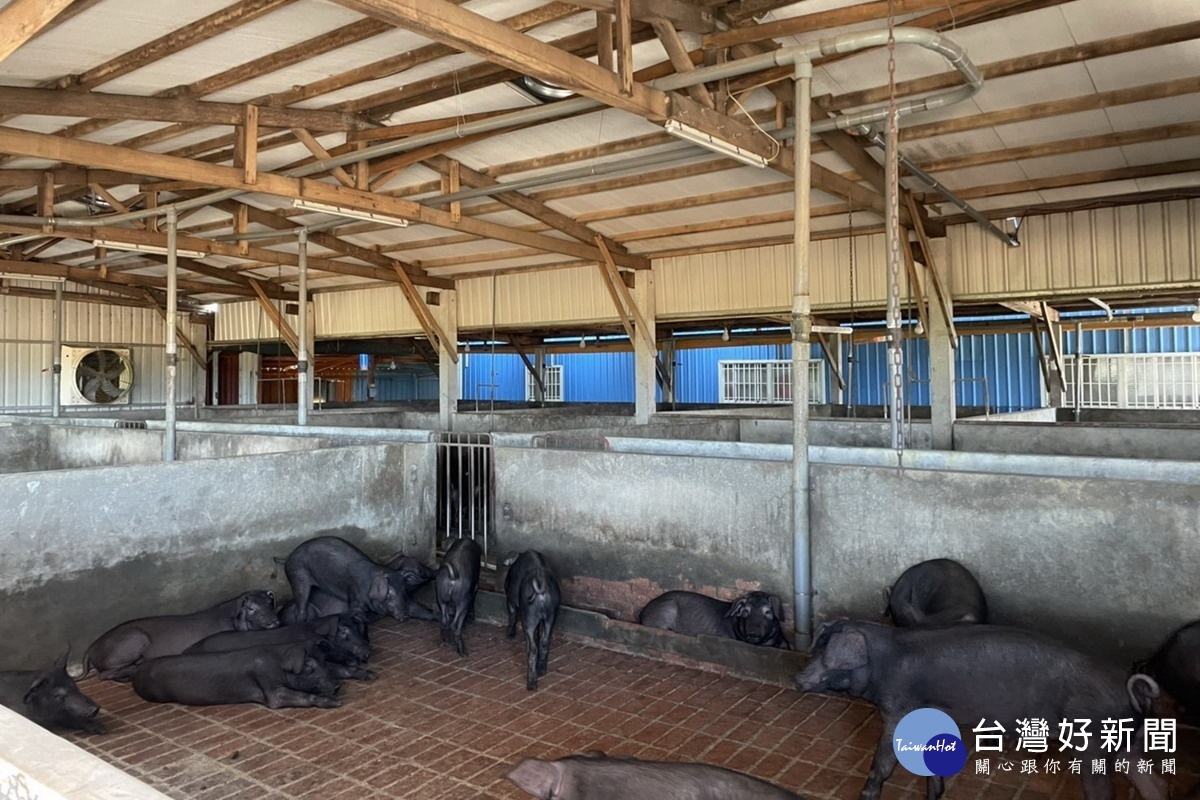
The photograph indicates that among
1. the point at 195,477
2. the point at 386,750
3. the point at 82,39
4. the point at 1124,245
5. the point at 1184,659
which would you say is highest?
the point at 82,39

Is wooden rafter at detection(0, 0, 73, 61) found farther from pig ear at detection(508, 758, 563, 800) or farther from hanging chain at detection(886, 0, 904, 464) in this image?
hanging chain at detection(886, 0, 904, 464)

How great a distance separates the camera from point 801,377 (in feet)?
16.3

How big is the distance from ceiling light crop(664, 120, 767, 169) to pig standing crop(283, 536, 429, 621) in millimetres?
3406

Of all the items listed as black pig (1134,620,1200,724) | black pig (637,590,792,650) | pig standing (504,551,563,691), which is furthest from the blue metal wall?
black pig (1134,620,1200,724)

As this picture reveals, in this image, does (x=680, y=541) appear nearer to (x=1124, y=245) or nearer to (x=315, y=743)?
(x=315, y=743)

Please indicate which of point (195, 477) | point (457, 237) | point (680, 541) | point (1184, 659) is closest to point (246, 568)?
point (195, 477)

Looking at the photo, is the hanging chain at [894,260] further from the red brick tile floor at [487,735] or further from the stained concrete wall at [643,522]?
the red brick tile floor at [487,735]

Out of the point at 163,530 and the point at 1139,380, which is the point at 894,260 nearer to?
the point at 163,530

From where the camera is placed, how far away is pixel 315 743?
145 inches

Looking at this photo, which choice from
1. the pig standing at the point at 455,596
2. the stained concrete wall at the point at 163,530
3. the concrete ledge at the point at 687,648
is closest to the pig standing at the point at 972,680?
the concrete ledge at the point at 687,648

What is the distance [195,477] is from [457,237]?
722 centimetres

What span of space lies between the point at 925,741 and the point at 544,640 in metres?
2.18

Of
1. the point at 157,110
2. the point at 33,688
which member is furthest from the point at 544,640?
the point at 157,110

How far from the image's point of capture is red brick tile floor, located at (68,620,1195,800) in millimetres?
3264
